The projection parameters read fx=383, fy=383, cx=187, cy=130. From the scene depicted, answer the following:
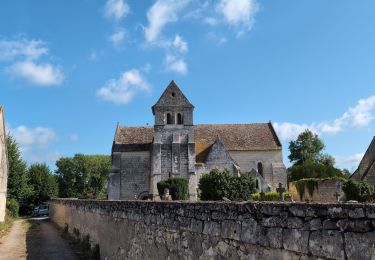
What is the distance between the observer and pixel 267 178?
43.0 m

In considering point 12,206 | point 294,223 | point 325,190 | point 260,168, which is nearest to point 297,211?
point 294,223

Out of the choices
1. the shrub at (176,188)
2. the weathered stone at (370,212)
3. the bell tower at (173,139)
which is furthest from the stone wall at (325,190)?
the weathered stone at (370,212)

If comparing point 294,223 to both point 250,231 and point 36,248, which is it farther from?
point 36,248

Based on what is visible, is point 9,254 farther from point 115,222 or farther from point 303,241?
point 303,241

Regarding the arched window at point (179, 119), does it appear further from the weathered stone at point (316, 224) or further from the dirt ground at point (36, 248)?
the weathered stone at point (316, 224)

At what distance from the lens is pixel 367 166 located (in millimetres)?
34344

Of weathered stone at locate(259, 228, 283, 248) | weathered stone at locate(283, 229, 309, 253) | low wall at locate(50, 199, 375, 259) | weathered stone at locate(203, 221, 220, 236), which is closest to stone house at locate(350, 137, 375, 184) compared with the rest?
low wall at locate(50, 199, 375, 259)

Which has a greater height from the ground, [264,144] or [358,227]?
[264,144]

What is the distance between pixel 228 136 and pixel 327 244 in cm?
4299

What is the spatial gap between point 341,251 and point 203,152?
3894 centimetres

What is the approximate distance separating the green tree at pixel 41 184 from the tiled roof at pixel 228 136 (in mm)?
14430

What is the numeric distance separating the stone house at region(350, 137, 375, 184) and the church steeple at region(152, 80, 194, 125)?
17443 millimetres

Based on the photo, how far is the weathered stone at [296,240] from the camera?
3432 mm

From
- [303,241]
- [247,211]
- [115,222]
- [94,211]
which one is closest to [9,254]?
[94,211]
